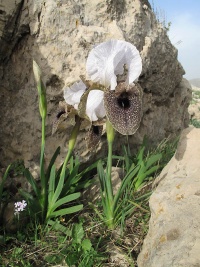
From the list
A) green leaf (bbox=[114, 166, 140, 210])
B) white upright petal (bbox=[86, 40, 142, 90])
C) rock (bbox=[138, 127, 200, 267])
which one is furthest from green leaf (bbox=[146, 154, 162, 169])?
white upright petal (bbox=[86, 40, 142, 90])

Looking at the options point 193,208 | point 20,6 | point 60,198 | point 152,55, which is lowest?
point 60,198

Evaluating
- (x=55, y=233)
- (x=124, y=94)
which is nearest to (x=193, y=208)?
(x=124, y=94)

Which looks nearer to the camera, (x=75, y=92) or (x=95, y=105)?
(x=95, y=105)

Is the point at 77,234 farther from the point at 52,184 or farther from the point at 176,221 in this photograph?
the point at 176,221

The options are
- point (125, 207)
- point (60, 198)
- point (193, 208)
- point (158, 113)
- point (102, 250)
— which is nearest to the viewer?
point (193, 208)

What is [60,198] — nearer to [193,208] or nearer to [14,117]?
[14,117]

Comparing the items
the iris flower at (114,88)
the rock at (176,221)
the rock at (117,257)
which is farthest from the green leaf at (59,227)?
the iris flower at (114,88)

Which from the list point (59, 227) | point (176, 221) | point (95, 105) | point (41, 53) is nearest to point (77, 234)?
point (59, 227)
